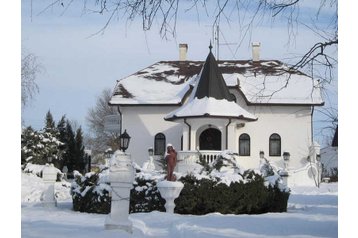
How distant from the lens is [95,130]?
1558 centimetres

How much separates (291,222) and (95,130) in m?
9.20

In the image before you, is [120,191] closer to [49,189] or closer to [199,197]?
[199,197]

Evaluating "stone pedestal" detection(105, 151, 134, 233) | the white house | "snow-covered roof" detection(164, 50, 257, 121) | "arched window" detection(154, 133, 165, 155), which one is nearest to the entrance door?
the white house

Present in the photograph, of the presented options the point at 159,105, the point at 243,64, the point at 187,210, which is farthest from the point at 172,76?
the point at 187,210

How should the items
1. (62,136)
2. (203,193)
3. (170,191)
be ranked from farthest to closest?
(62,136) < (203,193) < (170,191)

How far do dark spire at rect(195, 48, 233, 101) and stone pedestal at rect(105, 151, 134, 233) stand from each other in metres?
10.6

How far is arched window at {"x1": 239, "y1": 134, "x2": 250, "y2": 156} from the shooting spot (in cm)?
1864

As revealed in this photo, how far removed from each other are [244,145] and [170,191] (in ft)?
34.7

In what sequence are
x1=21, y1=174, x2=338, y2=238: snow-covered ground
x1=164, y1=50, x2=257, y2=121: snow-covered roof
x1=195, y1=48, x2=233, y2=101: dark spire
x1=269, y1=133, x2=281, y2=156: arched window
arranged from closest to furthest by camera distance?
x1=21, y1=174, x2=338, y2=238: snow-covered ground, x1=164, y1=50, x2=257, y2=121: snow-covered roof, x1=195, y1=48, x2=233, y2=101: dark spire, x1=269, y1=133, x2=281, y2=156: arched window

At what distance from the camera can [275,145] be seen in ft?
62.1

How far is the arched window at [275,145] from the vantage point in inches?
739

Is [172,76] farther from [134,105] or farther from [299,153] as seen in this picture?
[299,153]

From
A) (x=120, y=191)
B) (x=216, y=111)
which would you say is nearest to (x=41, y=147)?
(x=216, y=111)

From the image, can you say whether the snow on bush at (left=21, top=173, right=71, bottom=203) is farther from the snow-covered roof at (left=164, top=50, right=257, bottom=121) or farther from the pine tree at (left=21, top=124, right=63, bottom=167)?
the snow-covered roof at (left=164, top=50, right=257, bottom=121)
